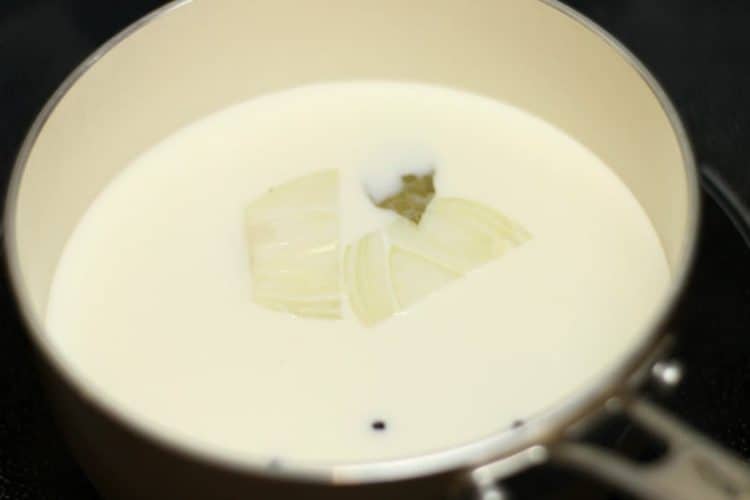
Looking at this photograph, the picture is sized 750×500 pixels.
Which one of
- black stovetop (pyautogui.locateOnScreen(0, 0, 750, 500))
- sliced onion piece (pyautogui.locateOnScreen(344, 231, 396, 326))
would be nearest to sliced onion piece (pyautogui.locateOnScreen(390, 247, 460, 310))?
sliced onion piece (pyautogui.locateOnScreen(344, 231, 396, 326))

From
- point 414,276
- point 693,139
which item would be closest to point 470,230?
point 414,276

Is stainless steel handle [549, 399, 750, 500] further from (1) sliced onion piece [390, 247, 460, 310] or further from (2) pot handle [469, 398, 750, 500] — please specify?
(1) sliced onion piece [390, 247, 460, 310]

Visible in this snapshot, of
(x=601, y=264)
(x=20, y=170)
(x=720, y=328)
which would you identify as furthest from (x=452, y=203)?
(x=20, y=170)

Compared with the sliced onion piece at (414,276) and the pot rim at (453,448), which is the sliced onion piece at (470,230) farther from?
the pot rim at (453,448)

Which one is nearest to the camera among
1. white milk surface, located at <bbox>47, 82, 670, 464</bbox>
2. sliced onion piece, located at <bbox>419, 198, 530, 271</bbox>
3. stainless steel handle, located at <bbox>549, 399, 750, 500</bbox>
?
stainless steel handle, located at <bbox>549, 399, 750, 500</bbox>

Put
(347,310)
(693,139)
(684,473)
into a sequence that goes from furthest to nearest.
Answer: (693,139)
(347,310)
(684,473)

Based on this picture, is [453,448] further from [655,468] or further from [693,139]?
[693,139]

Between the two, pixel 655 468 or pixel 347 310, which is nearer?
pixel 655 468
